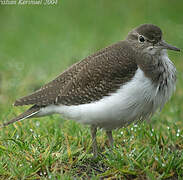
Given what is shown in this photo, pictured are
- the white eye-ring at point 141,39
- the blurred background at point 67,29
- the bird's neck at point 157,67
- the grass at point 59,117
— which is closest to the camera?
the grass at point 59,117

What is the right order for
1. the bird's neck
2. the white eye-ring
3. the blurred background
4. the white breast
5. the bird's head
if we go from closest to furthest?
the white breast, the bird's neck, the bird's head, the white eye-ring, the blurred background

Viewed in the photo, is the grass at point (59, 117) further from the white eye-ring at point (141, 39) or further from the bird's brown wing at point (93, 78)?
the white eye-ring at point (141, 39)

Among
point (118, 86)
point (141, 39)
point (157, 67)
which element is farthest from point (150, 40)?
point (118, 86)

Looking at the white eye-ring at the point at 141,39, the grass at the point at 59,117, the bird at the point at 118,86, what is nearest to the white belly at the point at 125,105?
the bird at the point at 118,86

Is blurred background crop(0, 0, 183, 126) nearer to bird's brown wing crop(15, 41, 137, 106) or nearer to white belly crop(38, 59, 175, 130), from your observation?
bird's brown wing crop(15, 41, 137, 106)

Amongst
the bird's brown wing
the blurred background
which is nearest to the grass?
the blurred background

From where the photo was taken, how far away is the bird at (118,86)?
4.60 m

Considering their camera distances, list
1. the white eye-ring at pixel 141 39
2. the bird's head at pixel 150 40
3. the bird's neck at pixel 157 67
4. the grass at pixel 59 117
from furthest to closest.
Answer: the white eye-ring at pixel 141 39 < the bird's head at pixel 150 40 < the bird's neck at pixel 157 67 < the grass at pixel 59 117

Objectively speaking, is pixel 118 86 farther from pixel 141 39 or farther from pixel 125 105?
pixel 141 39

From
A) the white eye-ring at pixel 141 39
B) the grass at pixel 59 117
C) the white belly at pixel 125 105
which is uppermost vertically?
the white eye-ring at pixel 141 39

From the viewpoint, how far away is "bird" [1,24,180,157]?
460 centimetres

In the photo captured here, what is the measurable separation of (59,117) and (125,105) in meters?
Answer: 1.93

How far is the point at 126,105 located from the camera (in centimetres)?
456

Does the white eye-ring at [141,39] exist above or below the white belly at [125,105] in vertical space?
above
